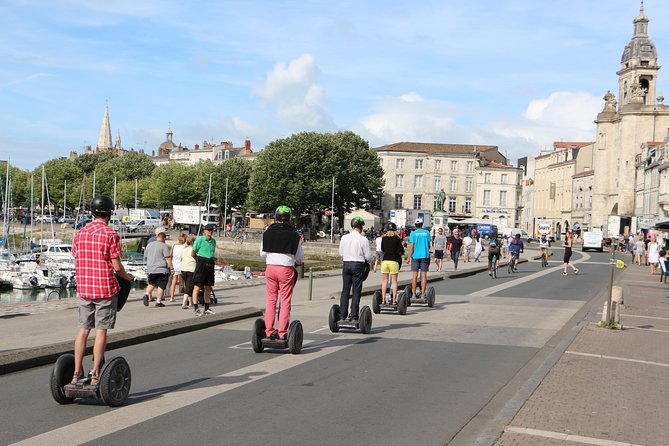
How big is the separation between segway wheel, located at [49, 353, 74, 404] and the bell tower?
107656 millimetres

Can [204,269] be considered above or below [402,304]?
above

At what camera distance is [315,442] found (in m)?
6.27

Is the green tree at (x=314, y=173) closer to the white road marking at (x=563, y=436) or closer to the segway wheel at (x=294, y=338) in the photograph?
the segway wheel at (x=294, y=338)

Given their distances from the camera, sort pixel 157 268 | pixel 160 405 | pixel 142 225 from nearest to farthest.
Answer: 1. pixel 160 405
2. pixel 157 268
3. pixel 142 225

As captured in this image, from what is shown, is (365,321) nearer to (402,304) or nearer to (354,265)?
(354,265)

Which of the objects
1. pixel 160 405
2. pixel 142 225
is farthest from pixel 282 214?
pixel 142 225

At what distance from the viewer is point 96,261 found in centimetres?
710

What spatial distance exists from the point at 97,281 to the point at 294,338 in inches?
151

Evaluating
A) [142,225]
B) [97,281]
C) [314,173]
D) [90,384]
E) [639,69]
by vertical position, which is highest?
[639,69]

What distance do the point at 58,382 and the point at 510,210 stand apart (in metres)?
120

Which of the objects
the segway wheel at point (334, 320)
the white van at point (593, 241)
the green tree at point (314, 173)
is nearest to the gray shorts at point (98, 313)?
the segway wheel at point (334, 320)

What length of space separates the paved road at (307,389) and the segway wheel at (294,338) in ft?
0.40

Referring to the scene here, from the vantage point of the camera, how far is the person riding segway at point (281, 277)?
10.2 metres

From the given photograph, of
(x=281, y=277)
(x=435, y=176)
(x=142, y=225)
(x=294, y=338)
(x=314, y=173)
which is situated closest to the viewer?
(x=281, y=277)
